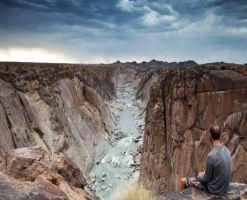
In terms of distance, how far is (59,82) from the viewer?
33.6 meters

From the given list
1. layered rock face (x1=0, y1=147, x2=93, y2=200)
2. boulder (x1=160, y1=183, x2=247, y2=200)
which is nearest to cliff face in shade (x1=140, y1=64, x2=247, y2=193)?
boulder (x1=160, y1=183, x2=247, y2=200)

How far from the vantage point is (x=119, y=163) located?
28.5 metres

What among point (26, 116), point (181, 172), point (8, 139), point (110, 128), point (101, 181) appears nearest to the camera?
point (181, 172)

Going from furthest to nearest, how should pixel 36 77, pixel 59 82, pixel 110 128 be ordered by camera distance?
pixel 110 128
pixel 59 82
pixel 36 77

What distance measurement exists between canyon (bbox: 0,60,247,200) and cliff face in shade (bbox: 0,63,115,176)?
0.09m

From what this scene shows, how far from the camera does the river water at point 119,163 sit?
23844mm

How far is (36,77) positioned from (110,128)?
1259 cm

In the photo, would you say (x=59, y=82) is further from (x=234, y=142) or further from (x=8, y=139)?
(x=234, y=142)

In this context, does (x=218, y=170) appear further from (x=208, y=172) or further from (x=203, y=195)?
(x=203, y=195)

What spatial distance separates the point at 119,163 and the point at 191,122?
12042 millimetres

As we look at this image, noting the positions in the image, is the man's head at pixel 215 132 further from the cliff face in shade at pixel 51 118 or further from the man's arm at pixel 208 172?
the cliff face in shade at pixel 51 118

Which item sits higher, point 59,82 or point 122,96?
point 59,82

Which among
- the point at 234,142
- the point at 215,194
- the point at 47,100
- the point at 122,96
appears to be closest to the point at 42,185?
the point at 215,194

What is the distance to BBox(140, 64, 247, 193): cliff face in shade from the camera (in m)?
16.1
